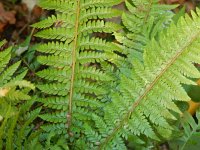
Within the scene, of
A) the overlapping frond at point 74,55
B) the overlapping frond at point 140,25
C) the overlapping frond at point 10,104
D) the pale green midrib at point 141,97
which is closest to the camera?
the overlapping frond at point 10,104

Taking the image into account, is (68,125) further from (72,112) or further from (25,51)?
(25,51)

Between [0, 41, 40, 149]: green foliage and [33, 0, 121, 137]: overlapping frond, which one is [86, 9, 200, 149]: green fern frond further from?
[0, 41, 40, 149]: green foliage

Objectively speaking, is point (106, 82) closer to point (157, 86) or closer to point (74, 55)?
point (74, 55)

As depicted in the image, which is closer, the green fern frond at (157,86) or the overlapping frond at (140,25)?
the green fern frond at (157,86)

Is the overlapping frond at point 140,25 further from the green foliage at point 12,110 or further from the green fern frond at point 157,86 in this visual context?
the green foliage at point 12,110

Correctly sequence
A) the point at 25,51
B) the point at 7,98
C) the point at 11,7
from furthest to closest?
1. the point at 11,7
2. the point at 25,51
3. the point at 7,98

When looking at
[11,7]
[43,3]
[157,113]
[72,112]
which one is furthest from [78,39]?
[11,7]

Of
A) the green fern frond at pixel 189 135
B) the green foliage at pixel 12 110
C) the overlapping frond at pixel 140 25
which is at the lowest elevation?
the green fern frond at pixel 189 135

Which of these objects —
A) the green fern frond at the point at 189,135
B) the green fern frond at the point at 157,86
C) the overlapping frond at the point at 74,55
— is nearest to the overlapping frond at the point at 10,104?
the overlapping frond at the point at 74,55
